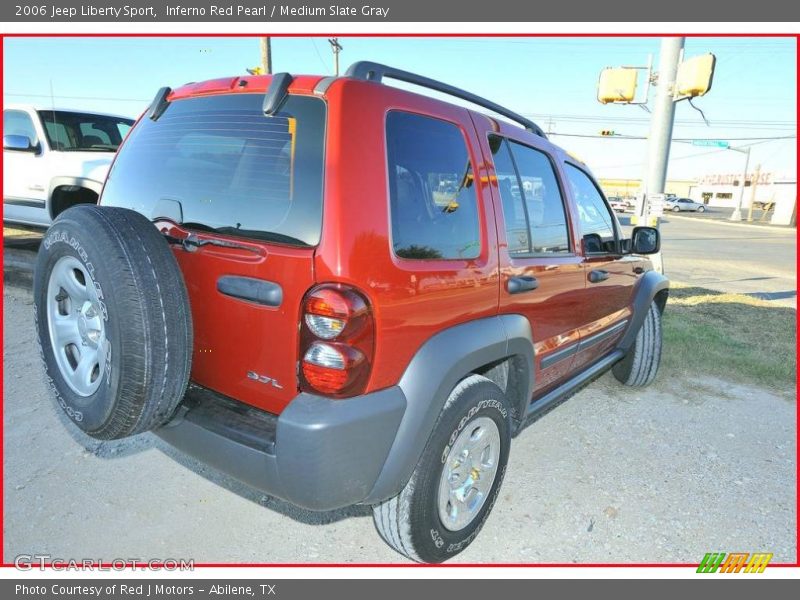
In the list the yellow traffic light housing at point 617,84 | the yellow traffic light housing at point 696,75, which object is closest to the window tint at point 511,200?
the yellow traffic light housing at point 696,75

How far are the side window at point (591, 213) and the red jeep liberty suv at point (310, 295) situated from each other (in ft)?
2.87

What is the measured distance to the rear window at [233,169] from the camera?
5.91 feet

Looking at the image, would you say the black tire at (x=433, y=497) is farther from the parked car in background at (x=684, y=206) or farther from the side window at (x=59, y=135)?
the parked car in background at (x=684, y=206)

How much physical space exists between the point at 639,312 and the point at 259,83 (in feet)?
10.7

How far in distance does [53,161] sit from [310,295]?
6.66m

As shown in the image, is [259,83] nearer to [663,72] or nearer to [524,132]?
[524,132]

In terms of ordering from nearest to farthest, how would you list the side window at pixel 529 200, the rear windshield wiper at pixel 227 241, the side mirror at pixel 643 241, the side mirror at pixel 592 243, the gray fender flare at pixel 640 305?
1. the rear windshield wiper at pixel 227 241
2. the side window at pixel 529 200
3. the side mirror at pixel 592 243
4. the side mirror at pixel 643 241
5. the gray fender flare at pixel 640 305

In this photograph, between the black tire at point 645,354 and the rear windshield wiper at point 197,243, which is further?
the black tire at point 645,354

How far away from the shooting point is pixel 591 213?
3363mm

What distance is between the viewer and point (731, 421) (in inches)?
151

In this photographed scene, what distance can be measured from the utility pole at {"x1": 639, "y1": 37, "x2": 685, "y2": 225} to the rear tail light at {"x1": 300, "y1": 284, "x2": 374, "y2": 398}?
644cm

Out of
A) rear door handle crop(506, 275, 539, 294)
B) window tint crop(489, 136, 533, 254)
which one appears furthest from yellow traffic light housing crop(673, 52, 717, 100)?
rear door handle crop(506, 275, 539, 294)

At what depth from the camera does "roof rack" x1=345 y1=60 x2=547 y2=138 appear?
1.95 metres

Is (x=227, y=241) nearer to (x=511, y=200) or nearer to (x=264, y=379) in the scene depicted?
(x=264, y=379)
